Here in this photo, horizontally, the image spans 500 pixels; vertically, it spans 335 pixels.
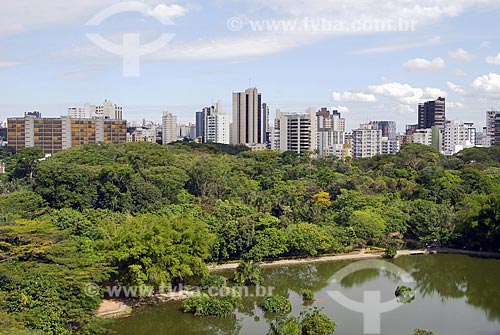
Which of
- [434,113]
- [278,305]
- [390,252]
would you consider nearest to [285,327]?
[278,305]

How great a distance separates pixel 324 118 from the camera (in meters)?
57.8

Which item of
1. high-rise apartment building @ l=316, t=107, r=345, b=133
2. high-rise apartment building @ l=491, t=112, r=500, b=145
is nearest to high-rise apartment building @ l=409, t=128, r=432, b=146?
high-rise apartment building @ l=491, t=112, r=500, b=145

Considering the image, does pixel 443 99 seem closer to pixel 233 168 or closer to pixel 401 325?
pixel 233 168

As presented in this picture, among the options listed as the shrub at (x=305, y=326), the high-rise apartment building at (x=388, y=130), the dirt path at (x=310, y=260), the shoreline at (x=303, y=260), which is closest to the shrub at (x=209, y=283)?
the shoreline at (x=303, y=260)

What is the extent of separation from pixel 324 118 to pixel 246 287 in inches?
1781

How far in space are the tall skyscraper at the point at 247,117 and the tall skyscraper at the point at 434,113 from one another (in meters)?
15.6

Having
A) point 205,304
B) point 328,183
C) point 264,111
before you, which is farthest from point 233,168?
point 264,111

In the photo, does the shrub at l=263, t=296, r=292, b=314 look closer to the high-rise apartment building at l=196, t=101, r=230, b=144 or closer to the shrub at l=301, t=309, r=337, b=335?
the shrub at l=301, t=309, r=337, b=335

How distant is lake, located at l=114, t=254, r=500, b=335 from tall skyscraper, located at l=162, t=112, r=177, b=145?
152 ft

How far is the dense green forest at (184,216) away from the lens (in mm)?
10219

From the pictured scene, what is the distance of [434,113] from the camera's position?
54438 millimetres

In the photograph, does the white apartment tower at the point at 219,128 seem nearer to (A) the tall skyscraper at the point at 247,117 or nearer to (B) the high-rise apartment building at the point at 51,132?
(A) the tall skyscraper at the point at 247,117

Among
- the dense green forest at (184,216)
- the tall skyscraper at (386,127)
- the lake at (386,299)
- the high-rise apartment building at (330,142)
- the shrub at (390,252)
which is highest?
the tall skyscraper at (386,127)

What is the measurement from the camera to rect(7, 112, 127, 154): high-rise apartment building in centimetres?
4262
